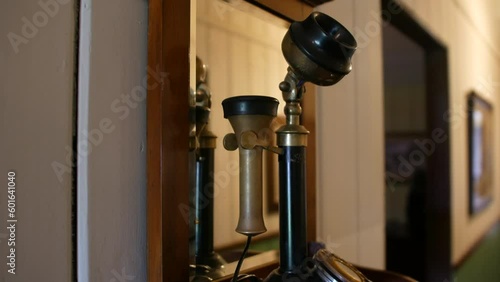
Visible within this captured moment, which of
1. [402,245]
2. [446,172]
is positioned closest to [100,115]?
[446,172]

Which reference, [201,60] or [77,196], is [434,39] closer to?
[201,60]

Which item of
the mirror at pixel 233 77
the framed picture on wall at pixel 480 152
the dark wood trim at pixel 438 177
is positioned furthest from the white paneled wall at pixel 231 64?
the framed picture on wall at pixel 480 152

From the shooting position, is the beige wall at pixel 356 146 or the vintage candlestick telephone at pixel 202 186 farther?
the beige wall at pixel 356 146

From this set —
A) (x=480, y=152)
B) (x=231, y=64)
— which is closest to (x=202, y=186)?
(x=231, y=64)

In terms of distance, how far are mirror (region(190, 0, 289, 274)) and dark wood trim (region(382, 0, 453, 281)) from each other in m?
1.67

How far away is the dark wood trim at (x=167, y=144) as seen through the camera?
48 centimetres

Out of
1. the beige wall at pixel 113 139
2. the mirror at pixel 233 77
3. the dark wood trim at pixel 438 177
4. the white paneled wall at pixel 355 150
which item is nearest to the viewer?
the beige wall at pixel 113 139

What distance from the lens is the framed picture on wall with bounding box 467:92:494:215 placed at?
267 cm

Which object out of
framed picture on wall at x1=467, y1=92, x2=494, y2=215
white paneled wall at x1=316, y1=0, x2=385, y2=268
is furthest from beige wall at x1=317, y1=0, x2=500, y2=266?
framed picture on wall at x1=467, y1=92, x2=494, y2=215

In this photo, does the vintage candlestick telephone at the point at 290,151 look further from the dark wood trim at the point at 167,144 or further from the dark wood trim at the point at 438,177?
the dark wood trim at the point at 438,177

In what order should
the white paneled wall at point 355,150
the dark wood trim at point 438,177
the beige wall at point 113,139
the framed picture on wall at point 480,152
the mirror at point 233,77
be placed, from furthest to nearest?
the framed picture on wall at point 480,152 → the dark wood trim at point 438,177 → the white paneled wall at point 355,150 → the mirror at point 233,77 → the beige wall at point 113,139

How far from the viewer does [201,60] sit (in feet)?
1.90

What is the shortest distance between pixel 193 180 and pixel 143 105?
0.12 m

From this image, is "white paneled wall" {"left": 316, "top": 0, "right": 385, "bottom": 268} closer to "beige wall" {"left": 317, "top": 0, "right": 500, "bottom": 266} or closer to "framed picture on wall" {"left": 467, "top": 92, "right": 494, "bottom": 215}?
"beige wall" {"left": 317, "top": 0, "right": 500, "bottom": 266}
